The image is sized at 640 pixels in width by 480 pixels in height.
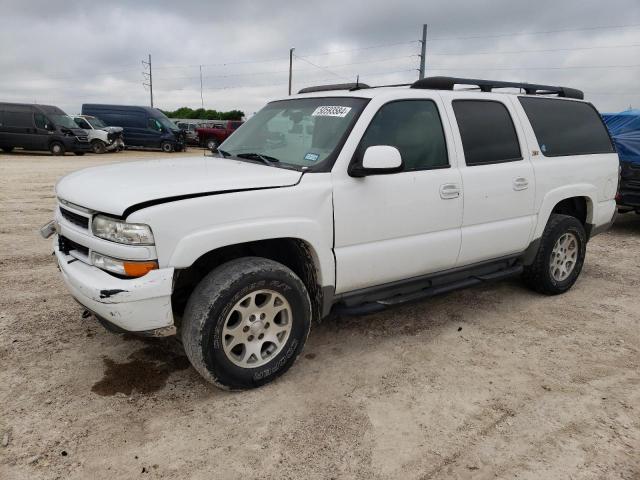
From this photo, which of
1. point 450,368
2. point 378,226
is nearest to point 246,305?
point 378,226

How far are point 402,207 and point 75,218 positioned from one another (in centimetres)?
209

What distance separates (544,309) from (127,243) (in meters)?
3.69

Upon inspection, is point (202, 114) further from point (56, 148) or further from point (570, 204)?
point (570, 204)

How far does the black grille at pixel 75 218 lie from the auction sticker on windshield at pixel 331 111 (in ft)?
5.64

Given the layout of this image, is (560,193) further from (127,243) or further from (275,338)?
(127,243)

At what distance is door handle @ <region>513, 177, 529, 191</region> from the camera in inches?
163

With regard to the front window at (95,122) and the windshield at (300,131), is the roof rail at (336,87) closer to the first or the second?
the windshield at (300,131)

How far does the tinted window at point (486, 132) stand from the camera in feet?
12.7

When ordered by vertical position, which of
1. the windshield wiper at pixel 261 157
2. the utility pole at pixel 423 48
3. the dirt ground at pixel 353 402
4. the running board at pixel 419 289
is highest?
the utility pole at pixel 423 48

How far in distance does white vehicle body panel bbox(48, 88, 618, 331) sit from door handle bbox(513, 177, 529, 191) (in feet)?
0.05

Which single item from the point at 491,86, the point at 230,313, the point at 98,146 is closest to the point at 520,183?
the point at 491,86

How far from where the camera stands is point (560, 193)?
15.0 ft

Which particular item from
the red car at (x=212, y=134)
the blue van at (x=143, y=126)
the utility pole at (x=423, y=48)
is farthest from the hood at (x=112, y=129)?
the utility pole at (x=423, y=48)

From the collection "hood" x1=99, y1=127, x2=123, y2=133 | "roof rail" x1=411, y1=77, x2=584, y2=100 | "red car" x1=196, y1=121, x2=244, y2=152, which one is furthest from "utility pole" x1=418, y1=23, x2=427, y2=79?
"roof rail" x1=411, y1=77, x2=584, y2=100
